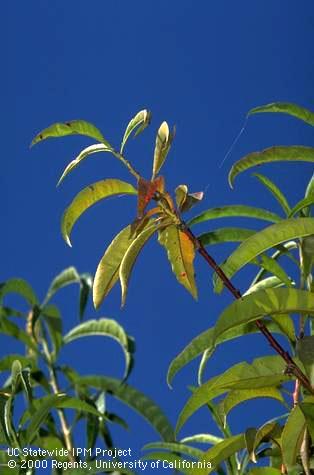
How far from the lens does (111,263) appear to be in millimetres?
674

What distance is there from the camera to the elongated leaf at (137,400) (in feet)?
3.33

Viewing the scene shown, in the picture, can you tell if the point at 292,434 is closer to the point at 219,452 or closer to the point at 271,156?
the point at 219,452

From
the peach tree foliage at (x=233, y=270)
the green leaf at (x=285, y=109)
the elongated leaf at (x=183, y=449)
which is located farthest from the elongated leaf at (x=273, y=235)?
the elongated leaf at (x=183, y=449)

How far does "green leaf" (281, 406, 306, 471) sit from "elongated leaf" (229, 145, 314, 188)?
186mm

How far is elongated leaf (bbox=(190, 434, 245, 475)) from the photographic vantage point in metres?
0.70

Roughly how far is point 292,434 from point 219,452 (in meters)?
0.08

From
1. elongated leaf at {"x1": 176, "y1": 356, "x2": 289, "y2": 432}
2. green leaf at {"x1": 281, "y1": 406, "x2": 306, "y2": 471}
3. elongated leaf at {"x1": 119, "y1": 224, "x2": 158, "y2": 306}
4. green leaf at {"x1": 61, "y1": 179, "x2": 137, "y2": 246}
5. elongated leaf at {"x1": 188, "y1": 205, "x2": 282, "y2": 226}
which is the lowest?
green leaf at {"x1": 281, "y1": 406, "x2": 306, "y2": 471}

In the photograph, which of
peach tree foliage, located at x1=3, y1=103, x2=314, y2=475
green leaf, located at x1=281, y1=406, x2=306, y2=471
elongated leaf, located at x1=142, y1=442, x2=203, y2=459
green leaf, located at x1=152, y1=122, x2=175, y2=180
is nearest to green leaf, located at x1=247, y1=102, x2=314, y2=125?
peach tree foliage, located at x1=3, y1=103, x2=314, y2=475

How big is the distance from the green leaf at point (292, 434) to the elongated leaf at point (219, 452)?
68 mm

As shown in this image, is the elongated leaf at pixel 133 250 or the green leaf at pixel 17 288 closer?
the elongated leaf at pixel 133 250

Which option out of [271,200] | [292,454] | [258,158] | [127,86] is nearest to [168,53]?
[127,86]

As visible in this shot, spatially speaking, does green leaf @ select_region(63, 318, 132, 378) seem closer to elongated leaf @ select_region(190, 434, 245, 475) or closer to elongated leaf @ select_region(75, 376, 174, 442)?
elongated leaf @ select_region(75, 376, 174, 442)

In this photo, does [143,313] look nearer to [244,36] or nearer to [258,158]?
[244,36]

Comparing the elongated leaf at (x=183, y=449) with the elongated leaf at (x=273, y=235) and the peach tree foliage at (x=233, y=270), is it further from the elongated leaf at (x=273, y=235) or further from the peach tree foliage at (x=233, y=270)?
the elongated leaf at (x=273, y=235)
